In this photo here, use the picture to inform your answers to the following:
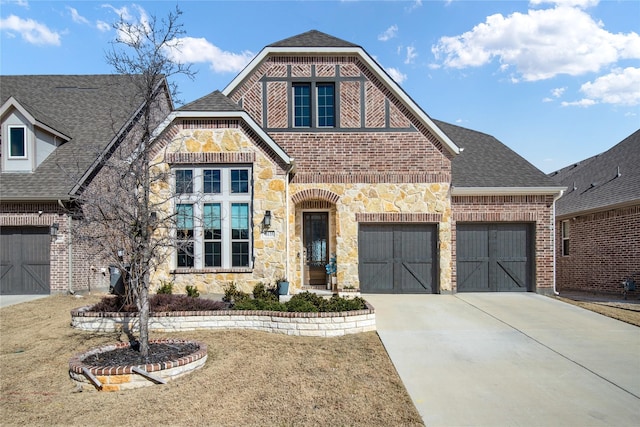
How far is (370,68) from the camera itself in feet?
41.8

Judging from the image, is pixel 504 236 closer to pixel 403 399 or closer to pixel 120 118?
pixel 403 399

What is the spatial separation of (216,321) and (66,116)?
13.1m

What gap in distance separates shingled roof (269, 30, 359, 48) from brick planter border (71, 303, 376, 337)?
8.48 metres

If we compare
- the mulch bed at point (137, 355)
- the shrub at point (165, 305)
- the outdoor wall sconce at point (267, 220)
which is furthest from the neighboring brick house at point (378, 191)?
the mulch bed at point (137, 355)

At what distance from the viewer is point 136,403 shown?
17.4 ft

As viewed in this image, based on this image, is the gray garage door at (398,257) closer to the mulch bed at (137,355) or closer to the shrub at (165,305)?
the shrub at (165,305)

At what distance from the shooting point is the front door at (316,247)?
43.7 ft

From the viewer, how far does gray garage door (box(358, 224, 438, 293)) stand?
13.0 m

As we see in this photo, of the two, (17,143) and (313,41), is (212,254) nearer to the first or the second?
(313,41)

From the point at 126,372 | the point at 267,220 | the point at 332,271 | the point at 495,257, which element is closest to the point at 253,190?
the point at 267,220

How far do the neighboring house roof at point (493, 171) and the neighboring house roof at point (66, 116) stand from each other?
10988 mm

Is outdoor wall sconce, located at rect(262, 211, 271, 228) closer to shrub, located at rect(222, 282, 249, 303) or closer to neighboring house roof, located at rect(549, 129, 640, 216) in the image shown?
shrub, located at rect(222, 282, 249, 303)

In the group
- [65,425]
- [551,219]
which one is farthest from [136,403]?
[551,219]

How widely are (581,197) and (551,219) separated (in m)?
5.52
